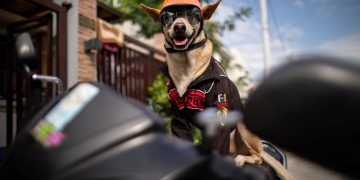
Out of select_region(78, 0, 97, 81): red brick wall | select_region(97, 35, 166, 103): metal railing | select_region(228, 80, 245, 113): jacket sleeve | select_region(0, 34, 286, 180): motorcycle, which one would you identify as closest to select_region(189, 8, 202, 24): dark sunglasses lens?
select_region(228, 80, 245, 113): jacket sleeve

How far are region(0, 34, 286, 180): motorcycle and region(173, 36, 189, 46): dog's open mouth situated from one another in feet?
5.46

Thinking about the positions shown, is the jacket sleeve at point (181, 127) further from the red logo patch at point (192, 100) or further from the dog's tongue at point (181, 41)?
the dog's tongue at point (181, 41)

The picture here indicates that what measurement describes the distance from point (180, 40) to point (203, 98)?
1.78ft

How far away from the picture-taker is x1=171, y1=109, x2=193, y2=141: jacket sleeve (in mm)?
2133

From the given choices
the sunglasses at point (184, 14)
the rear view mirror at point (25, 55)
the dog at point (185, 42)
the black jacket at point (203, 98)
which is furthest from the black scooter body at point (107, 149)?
the sunglasses at point (184, 14)

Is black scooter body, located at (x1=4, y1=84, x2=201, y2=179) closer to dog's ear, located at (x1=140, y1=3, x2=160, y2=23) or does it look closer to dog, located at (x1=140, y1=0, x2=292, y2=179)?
dog, located at (x1=140, y1=0, x2=292, y2=179)

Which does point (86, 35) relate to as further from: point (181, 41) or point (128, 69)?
point (181, 41)

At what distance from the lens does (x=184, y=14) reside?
246 cm

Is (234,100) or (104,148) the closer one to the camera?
(104,148)

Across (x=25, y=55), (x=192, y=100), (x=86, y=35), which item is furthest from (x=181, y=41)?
(x=86, y=35)

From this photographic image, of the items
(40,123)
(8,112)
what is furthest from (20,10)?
(40,123)

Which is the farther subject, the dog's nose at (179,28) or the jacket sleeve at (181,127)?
the dog's nose at (179,28)

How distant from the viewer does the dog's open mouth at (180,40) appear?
7.91 feet

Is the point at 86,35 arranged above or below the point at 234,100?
above
